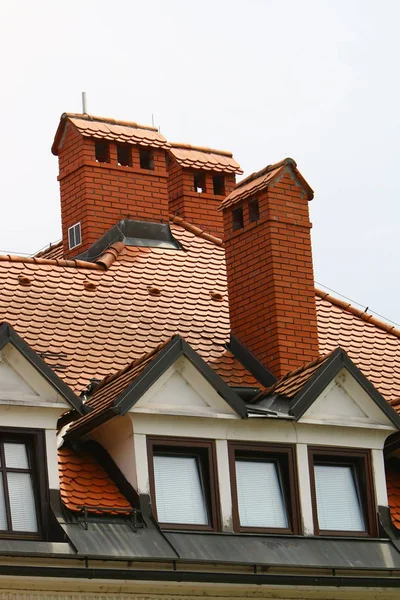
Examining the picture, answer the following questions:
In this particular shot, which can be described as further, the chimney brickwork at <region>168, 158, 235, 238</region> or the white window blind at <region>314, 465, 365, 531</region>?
the chimney brickwork at <region>168, 158, 235, 238</region>

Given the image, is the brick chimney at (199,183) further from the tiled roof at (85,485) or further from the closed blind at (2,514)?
the closed blind at (2,514)

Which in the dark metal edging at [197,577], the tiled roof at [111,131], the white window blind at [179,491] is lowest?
the dark metal edging at [197,577]

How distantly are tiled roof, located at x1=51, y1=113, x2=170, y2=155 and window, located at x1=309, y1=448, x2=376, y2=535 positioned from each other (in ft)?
27.2

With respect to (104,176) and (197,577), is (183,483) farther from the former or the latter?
(104,176)

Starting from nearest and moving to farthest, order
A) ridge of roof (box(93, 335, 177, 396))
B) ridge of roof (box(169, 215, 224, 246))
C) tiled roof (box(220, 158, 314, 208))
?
ridge of roof (box(93, 335, 177, 396)) < tiled roof (box(220, 158, 314, 208)) < ridge of roof (box(169, 215, 224, 246))

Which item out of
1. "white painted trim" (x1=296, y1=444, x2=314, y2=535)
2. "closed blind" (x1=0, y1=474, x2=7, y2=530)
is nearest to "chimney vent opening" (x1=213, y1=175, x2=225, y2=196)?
"white painted trim" (x1=296, y1=444, x2=314, y2=535)

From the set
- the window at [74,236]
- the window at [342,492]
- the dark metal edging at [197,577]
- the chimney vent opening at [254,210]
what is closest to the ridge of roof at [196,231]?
the window at [74,236]

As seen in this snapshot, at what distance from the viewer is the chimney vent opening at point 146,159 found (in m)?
30.0

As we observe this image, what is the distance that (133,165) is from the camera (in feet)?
98.0

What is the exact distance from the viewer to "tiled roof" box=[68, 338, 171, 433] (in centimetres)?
2209

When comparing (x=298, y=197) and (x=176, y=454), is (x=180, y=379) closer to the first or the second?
(x=176, y=454)

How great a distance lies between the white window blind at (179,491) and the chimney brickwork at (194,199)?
955 centimetres

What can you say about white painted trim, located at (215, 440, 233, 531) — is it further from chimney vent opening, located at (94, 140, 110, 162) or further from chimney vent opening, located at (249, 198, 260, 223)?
chimney vent opening, located at (94, 140, 110, 162)

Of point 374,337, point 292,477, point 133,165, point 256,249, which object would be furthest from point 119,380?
point 133,165
